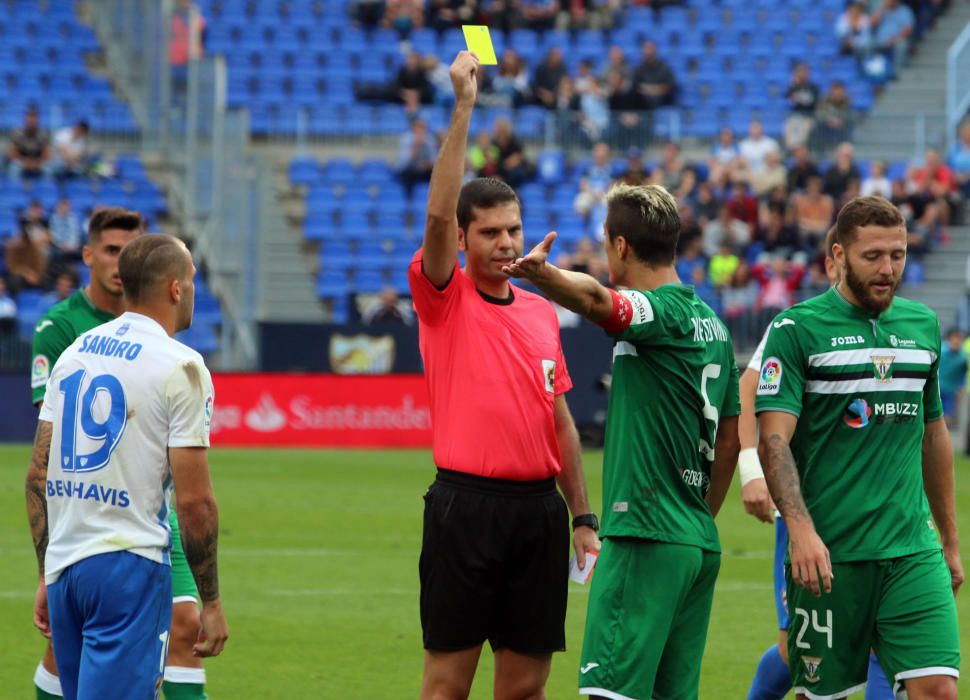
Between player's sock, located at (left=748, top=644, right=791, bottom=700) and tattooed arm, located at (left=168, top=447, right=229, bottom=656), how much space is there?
9.10 ft

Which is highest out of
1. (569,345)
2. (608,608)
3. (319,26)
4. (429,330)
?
(319,26)

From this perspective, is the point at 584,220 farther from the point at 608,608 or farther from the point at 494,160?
the point at 608,608

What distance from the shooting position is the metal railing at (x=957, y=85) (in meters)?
30.1

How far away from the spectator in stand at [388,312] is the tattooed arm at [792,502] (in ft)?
62.8

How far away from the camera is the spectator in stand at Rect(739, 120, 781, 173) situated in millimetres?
28750

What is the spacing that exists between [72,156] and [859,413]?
24.3m

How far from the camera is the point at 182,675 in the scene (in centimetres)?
678

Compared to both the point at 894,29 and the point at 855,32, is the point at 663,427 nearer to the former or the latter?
the point at 894,29

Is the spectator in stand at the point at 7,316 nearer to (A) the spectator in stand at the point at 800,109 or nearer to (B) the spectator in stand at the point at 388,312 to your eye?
(B) the spectator in stand at the point at 388,312

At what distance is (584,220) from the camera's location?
28.9 meters

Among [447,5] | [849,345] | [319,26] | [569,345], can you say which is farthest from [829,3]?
[849,345]

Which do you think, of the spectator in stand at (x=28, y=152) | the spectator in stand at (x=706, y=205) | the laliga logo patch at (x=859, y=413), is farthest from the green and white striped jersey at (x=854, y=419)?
the spectator in stand at (x=28, y=152)

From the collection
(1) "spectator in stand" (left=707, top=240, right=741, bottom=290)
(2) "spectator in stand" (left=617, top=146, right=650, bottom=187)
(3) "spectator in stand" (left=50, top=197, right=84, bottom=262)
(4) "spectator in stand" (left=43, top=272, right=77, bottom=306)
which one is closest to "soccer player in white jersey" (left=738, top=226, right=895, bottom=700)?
(4) "spectator in stand" (left=43, top=272, right=77, bottom=306)

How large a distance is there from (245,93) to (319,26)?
2464 millimetres
